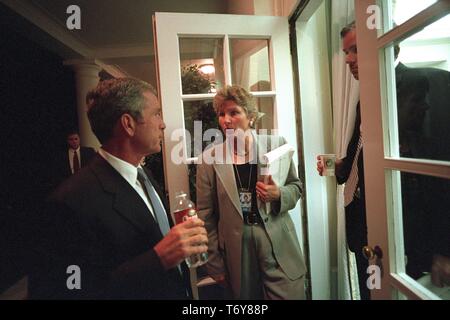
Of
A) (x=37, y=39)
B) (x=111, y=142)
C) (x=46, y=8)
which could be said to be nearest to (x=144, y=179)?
(x=111, y=142)

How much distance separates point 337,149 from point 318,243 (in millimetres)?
513

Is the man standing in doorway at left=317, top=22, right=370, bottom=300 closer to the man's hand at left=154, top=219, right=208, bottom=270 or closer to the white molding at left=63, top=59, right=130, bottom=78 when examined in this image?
the man's hand at left=154, top=219, right=208, bottom=270

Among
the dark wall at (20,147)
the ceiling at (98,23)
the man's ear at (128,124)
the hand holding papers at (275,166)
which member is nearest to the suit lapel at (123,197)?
the man's ear at (128,124)

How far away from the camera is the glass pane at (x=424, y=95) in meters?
0.65

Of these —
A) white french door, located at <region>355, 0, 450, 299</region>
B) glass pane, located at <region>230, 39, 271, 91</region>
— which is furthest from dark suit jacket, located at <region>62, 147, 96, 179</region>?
white french door, located at <region>355, 0, 450, 299</region>

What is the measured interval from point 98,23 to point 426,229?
7.13 ft

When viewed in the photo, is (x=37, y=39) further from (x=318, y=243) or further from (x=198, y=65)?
(x=318, y=243)

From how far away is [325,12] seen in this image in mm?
1569

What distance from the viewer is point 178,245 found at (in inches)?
28.0

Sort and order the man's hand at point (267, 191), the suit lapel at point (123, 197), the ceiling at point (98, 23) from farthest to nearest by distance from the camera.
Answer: the ceiling at point (98, 23) → the man's hand at point (267, 191) → the suit lapel at point (123, 197)

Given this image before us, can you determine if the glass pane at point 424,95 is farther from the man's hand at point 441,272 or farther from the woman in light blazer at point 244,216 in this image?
the woman in light blazer at point 244,216

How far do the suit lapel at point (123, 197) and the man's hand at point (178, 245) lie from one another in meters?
0.08

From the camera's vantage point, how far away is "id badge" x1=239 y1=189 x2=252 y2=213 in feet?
3.59

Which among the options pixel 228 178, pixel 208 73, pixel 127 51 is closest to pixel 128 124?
pixel 228 178
